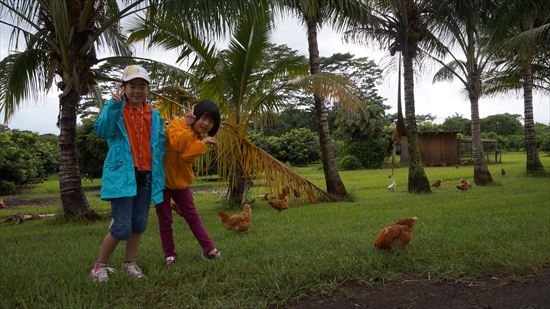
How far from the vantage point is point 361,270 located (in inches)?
139

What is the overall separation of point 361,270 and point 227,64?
5.81 meters

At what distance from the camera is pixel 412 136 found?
35.3ft

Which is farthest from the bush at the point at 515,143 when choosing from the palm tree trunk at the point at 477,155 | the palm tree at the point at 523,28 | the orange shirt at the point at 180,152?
the orange shirt at the point at 180,152

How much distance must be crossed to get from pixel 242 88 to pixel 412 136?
180 inches

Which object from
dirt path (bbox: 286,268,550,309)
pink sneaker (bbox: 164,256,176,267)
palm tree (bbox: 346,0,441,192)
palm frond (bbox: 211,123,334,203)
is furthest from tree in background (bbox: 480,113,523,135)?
pink sneaker (bbox: 164,256,176,267)

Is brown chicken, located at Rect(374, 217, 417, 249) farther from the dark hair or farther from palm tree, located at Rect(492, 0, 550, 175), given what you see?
palm tree, located at Rect(492, 0, 550, 175)

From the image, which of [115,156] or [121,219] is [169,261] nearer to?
[121,219]

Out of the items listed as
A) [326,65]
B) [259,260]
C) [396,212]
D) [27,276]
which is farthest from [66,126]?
[326,65]

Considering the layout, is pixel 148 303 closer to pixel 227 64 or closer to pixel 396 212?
pixel 396 212

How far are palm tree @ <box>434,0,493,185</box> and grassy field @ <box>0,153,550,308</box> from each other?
6.19 m

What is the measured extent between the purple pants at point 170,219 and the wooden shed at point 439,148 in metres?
24.8

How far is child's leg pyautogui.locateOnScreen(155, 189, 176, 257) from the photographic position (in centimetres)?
381

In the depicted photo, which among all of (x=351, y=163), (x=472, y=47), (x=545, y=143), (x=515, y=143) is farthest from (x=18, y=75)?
(x=515, y=143)

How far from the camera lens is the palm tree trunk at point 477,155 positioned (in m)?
12.2
